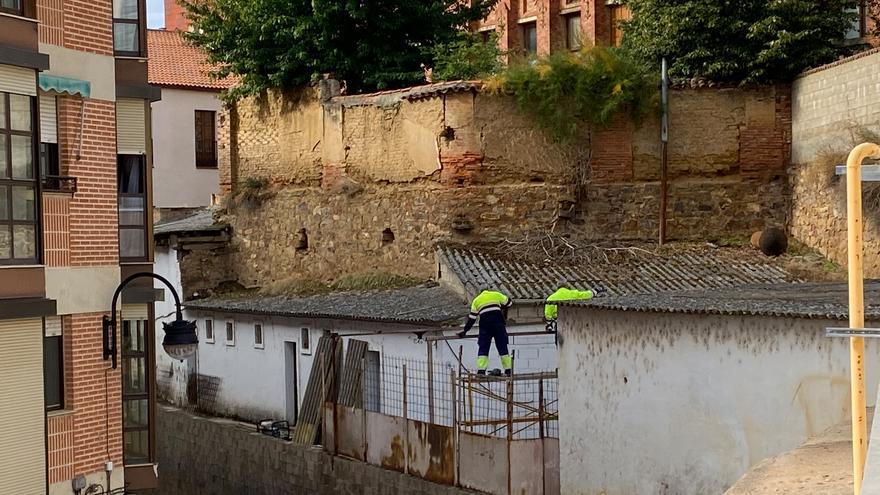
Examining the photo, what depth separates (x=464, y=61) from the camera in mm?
26125

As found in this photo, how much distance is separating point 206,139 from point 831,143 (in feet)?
62.8

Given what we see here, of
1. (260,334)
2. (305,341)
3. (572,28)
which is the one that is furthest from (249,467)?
(572,28)

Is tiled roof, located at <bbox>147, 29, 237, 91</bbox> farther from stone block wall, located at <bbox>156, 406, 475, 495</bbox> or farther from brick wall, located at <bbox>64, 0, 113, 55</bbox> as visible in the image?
brick wall, located at <bbox>64, 0, 113, 55</bbox>

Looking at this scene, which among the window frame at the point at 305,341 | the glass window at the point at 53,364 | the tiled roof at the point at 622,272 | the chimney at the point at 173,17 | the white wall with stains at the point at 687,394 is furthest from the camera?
the chimney at the point at 173,17

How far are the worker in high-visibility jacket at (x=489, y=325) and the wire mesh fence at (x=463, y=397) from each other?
360mm

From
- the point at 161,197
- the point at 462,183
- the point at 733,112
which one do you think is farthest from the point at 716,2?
the point at 161,197

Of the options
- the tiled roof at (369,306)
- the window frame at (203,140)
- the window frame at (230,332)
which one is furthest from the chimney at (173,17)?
the window frame at (230,332)

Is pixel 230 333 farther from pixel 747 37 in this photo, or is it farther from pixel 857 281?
pixel 857 281

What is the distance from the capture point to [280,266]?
91.4 feet

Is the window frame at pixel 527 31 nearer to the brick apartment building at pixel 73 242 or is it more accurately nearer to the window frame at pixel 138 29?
the window frame at pixel 138 29

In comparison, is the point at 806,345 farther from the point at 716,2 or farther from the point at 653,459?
the point at 716,2

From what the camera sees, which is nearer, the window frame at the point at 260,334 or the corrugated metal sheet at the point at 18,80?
the corrugated metal sheet at the point at 18,80

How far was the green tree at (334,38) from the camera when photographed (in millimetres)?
26500

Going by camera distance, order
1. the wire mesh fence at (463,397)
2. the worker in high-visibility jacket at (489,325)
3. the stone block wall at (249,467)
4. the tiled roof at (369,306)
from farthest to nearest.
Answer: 1. the tiled roof at (369,306)
2. the stone block wall at (249,467)
3. the worker in high-visibility jacket at (489,325)
4. the wire mesh fence at (463,397)
